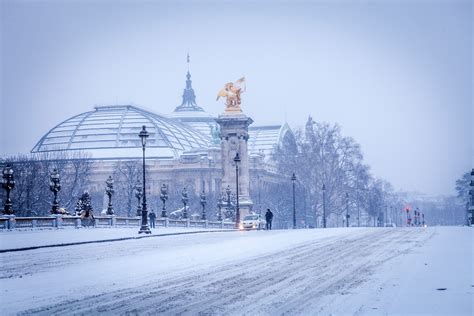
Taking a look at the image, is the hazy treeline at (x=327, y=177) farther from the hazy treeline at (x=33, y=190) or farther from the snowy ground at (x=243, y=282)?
the snowy ground at (x=243, y=282)

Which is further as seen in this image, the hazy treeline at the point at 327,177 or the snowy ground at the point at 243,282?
the hazy treeline at the point at 327,177

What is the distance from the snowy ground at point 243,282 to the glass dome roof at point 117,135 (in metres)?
133

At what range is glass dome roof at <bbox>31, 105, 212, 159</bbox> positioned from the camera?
159 m

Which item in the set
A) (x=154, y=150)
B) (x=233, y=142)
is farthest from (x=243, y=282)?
(x=154, y=150)

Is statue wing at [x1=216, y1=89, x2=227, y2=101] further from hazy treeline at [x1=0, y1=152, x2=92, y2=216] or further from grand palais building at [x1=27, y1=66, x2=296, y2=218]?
grand palais building at [x1=27, y1=66, x2=296, y2=218]

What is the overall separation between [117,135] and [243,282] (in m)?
152

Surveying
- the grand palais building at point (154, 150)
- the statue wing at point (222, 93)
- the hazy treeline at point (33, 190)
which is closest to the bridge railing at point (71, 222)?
the hazy treeline at point (33, 190)

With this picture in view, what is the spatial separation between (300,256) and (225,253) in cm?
269

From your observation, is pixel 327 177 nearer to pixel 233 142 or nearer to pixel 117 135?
pixel 233 142


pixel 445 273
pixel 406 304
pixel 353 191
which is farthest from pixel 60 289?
pixel 353 191

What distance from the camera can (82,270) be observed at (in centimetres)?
1830

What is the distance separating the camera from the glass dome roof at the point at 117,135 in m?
159

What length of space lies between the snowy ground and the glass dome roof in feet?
436

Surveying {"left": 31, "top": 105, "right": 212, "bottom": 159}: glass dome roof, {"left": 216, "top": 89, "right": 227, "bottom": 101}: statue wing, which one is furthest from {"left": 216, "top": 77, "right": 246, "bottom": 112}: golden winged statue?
{"left": 31, "top": 105, "right": 212, "bottom": 159}: glass dome roof
